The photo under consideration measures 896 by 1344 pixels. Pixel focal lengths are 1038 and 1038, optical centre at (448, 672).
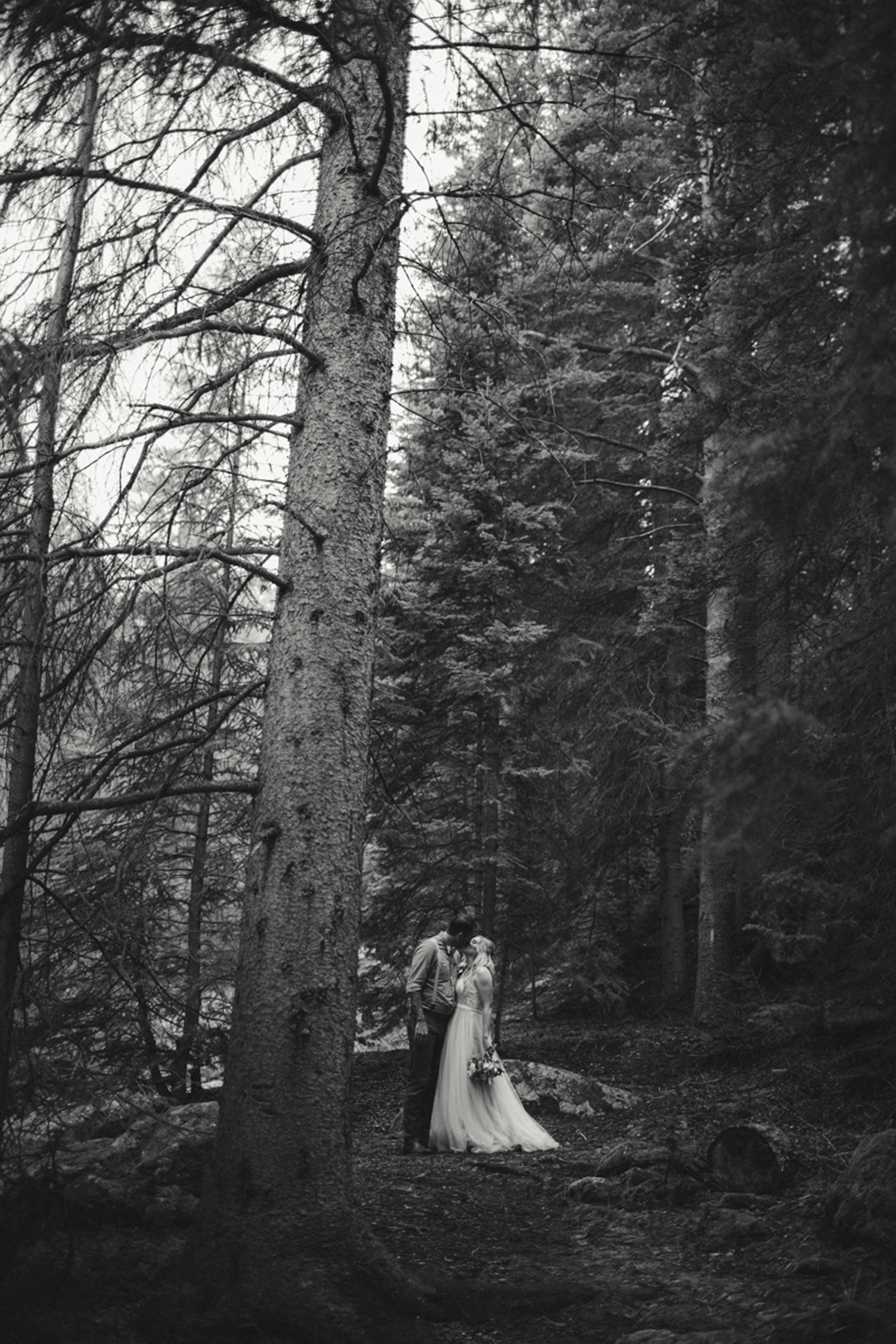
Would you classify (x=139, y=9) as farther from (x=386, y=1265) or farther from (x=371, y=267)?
(x=386, y=1265)

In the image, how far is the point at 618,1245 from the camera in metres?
5.86

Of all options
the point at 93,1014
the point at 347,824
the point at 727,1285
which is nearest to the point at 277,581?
the point at 347,824

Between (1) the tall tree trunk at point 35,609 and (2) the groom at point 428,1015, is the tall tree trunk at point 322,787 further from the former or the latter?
(2) the groom at point 428,1015

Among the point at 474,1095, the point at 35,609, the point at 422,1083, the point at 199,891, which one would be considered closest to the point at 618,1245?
the point at 422,1083

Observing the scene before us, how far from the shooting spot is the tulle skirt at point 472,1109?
9039 mm

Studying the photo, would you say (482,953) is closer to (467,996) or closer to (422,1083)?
(467,996)

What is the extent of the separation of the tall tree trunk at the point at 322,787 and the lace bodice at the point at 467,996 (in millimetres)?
4847

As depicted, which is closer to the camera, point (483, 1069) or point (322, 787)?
point (322, 787)

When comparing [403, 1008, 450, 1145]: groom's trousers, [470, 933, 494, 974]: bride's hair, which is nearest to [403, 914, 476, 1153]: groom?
[403, 1008, 450, 1145]: groom's trousers

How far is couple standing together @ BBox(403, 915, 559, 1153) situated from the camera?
29.8ft

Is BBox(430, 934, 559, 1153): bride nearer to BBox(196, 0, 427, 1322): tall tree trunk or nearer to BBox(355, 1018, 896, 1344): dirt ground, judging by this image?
BBox(355, 1018, 896, 1344): dirt ground

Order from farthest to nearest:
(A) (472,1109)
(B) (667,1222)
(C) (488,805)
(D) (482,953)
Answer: (C) (488,805)
(D) (482,953)
(A) (472,1109)
(B) (667,1222)

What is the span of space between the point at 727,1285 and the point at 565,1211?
188 centimetres

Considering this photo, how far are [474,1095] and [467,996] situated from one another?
0.85 metres
